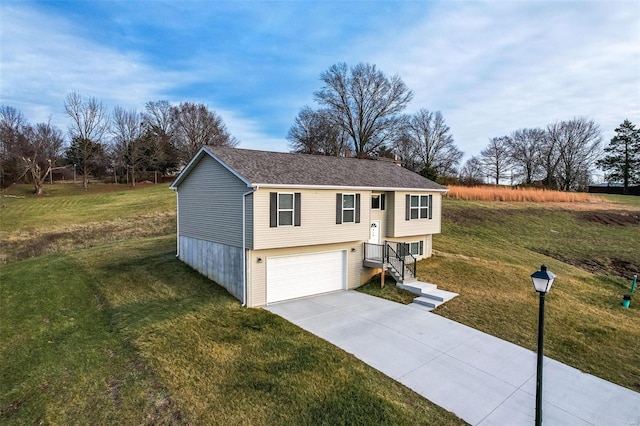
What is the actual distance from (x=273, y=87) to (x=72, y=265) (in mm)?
17866

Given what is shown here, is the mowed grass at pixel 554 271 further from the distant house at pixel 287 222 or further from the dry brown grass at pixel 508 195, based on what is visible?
the distant house at pixel 287 222

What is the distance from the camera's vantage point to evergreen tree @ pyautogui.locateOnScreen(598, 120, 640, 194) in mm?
47688

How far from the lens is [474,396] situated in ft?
22.9

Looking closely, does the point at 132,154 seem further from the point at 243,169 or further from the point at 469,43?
the point at 469,43

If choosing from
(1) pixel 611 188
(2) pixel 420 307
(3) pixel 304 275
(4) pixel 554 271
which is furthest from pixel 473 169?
(3) pixel 304 275

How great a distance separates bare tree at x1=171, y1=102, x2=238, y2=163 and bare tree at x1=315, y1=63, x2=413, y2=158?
72.1 ft

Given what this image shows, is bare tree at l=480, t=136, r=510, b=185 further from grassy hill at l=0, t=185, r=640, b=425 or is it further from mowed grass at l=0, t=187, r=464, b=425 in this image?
mowed grass at l=0, t=187, r=464, b=425

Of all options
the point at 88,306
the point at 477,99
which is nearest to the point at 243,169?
the point at 88,306

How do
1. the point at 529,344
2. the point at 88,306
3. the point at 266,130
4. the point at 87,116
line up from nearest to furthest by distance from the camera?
the point at 529,344, the point at 88,306, the point at 266,130, the point at 87,116

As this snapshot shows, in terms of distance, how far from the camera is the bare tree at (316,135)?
43.4 metres

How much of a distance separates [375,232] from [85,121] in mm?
46843

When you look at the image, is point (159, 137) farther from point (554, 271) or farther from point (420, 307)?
point (554, 271)

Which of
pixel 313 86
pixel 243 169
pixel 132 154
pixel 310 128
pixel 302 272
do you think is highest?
pixel 313 86

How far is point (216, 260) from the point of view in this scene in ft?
45.8
